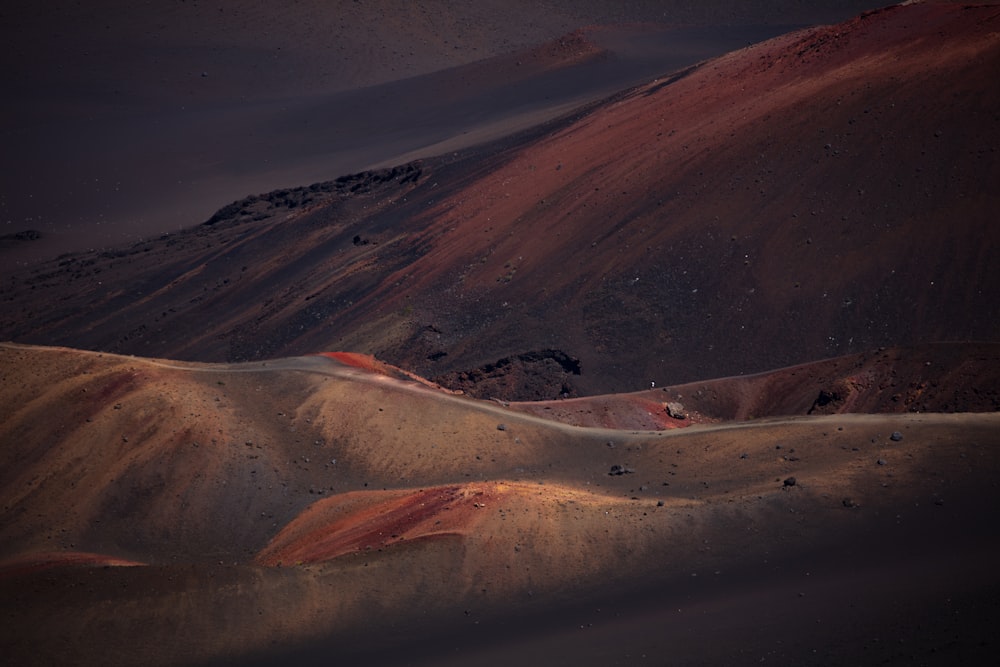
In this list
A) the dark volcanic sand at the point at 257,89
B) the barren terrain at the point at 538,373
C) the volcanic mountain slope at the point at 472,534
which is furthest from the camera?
the dark volcanic sand at the point at 257,89

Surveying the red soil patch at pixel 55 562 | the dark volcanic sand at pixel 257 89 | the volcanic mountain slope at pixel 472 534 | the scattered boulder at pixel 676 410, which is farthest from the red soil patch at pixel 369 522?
the dark volcanic sand at pixel 257 89

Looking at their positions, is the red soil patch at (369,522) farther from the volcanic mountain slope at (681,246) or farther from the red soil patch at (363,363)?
the volcanic mountain slope at (681,246)

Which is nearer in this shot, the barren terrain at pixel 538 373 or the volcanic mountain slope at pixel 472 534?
the volcanic mountain slope at pixel 472 534

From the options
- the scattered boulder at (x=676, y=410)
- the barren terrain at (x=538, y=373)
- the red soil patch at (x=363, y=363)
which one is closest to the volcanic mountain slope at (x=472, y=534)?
the barren terrain at (x=538, y=373)

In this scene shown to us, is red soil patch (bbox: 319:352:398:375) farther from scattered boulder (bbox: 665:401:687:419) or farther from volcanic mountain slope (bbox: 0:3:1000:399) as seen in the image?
scattered boulder (bbox: 665:401:687:419)

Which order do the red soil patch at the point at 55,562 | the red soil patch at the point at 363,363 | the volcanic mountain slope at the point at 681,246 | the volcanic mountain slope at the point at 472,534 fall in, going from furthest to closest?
the volcanic mountain slope at the point at 681,246 < the red soil patch at the point at 363,363 < the red soil patch at the point at 55,562 < the volcanic mountain slope at the point at 472,534

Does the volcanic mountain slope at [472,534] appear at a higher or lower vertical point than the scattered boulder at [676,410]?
higher

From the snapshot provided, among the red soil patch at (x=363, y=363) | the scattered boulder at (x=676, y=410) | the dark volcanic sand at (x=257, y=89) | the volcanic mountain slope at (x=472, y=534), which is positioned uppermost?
the dark volcanic sand at (x=257, y=89)
